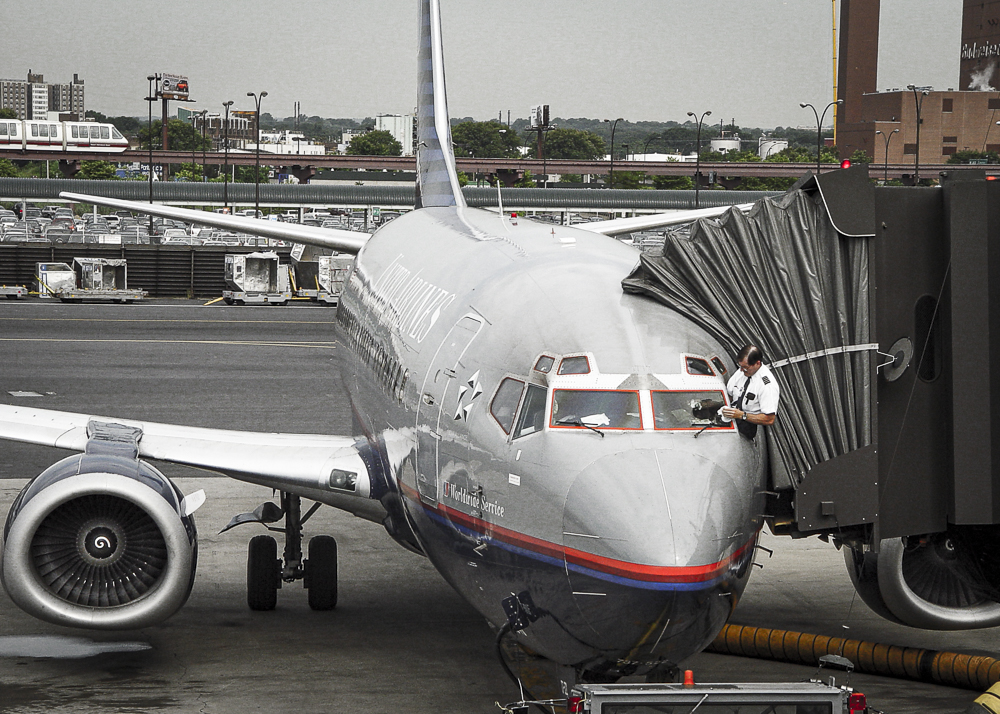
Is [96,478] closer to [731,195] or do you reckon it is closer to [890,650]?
[890,650]

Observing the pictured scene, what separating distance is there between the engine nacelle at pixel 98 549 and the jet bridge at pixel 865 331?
20.5 ft

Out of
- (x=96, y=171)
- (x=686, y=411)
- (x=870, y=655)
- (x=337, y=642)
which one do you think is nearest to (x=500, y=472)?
(x=686, y=411)

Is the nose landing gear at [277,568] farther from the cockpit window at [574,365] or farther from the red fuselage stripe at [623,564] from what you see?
the cockpit window at [574,365]

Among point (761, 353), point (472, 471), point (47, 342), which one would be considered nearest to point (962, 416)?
point (761, 353)

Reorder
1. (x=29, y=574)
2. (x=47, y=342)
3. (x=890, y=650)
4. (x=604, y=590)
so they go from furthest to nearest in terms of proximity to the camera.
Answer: (x=47, y=342) < (x=890, y=650) < (x=29, y=574) < (x=604, y=590)

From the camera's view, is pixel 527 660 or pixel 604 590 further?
pixel 527 660

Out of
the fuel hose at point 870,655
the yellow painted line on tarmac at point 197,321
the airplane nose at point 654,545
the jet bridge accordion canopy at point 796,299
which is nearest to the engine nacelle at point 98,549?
the airplane nose at point 654,545

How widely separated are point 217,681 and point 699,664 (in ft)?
18.7

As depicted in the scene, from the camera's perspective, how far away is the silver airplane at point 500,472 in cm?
878

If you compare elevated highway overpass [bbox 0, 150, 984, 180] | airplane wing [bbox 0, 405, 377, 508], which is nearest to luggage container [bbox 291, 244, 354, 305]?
airplane wing [bbox 0, 405, 377, 508]

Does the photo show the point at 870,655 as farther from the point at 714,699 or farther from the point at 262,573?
the point at 262,573

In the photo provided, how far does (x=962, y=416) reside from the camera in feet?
35.6

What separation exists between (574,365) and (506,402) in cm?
71

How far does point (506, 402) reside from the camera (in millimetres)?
9844
